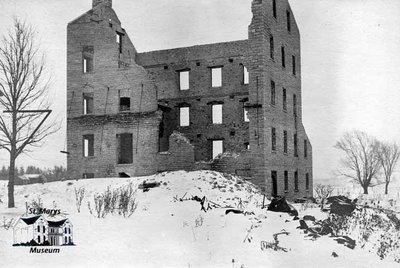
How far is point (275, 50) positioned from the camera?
26203 millimetres

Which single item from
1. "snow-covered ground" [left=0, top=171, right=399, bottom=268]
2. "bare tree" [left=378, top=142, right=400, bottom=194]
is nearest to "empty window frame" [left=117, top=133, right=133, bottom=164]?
"snow-covered ground" [left=0, top=171, right=399, bottom=268]

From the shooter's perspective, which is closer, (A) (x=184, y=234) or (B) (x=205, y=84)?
(A) (x=184, y=234)

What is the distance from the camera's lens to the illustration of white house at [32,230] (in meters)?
9.39

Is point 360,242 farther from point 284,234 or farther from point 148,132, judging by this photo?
point 148,132

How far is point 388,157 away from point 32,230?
48232mm

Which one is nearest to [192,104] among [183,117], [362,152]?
[183,117]

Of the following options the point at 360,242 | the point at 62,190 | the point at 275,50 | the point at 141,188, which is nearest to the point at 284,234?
the point at 360,242

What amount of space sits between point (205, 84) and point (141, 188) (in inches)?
576

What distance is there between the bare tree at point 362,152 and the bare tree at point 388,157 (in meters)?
0.73

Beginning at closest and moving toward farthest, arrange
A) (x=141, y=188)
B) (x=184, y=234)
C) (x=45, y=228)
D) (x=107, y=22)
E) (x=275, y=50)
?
(x=45, y=228) < (x=184, y=234) < (x=141, y=188) < (x=275, y=50) < (x=107, y=22)

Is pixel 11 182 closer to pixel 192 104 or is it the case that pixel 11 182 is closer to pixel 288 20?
pixel 192 104
